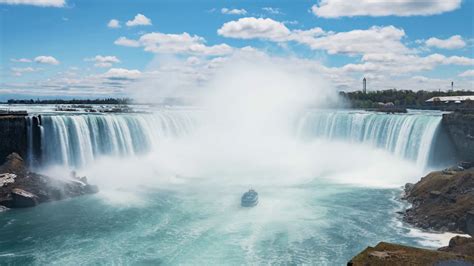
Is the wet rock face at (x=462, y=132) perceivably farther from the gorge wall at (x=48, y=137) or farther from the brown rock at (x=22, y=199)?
the brown rock at (x=22, y=199)

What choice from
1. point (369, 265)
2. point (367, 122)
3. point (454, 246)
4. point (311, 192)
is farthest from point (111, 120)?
point (369, 265)

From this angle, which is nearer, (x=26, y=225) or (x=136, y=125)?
(x=26, y=225)

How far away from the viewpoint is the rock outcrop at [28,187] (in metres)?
26.0

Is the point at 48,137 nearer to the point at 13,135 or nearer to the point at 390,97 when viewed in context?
the point at 13,135

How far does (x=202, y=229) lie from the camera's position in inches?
854

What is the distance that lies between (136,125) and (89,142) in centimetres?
580

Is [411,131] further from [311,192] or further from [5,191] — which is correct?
[5,191]

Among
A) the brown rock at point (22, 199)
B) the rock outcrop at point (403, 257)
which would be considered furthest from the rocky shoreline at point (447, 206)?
the brown rock at point (22, 199)

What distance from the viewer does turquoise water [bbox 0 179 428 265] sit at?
1833 cm

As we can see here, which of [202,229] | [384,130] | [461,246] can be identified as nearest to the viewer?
[461,246]

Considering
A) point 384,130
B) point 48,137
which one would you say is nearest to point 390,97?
point 384,130

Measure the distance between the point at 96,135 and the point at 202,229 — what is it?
16.5 metres

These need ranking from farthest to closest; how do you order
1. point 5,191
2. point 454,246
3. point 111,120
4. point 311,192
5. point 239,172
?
point 239,172, point 111,120, point 311,192, point 5,191, point 454,246

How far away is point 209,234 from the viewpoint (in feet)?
68.7
